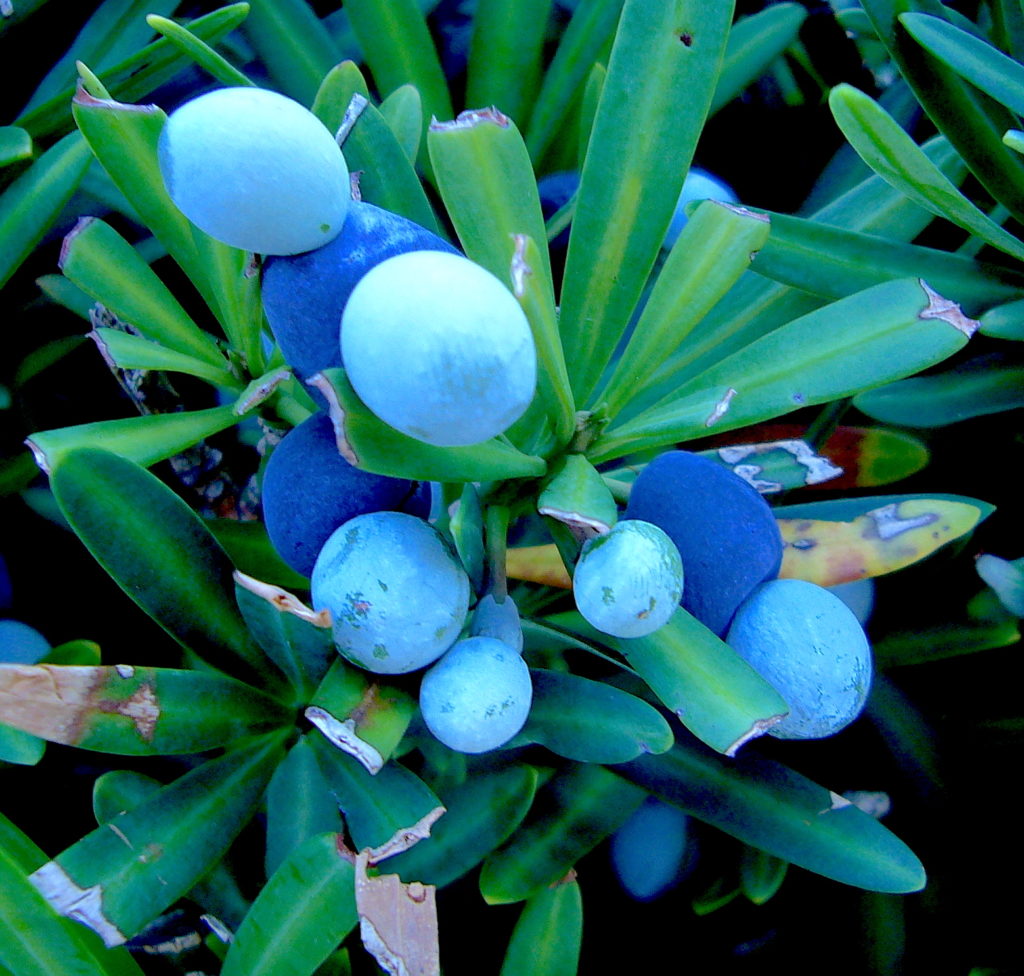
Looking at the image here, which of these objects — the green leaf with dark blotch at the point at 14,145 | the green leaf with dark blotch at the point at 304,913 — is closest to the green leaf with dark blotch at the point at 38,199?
the green leaf with dark blotch at the point at 14,145

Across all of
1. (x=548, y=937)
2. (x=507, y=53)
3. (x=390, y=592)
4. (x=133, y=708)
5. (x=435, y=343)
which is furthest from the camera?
(x=507, y=53)

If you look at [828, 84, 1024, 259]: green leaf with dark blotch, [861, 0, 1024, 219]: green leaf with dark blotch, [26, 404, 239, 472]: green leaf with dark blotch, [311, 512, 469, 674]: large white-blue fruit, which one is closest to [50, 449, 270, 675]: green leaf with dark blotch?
[26, 404, 239, 472]: green leaf with dark blotch

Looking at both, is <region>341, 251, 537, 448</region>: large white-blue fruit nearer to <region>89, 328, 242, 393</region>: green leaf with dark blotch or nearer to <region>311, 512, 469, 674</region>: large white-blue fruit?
<region>311, 512, 469, 674</region>: large white-blue fruit

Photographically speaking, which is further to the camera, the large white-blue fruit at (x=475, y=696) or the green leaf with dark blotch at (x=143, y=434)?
the green leaf with dark blotch at (x=143, y=434)

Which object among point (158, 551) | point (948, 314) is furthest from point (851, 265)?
point (158, 551)

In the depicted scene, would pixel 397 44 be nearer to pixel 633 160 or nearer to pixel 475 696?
pixel 633 160

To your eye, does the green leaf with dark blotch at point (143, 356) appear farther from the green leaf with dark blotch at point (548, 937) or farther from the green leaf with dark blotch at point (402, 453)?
the green leaf with dark blotch at point (548, 937)
